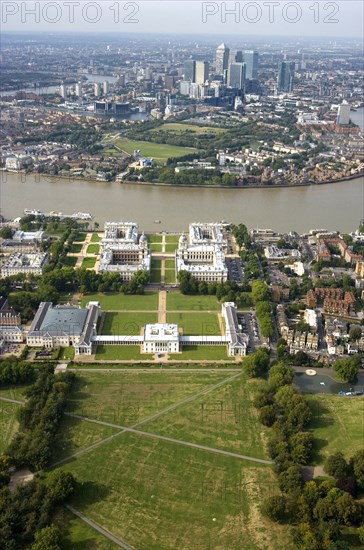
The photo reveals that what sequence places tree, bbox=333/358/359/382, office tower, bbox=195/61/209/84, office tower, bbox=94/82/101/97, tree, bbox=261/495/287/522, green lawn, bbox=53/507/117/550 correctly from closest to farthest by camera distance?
green lawn, bbox=53/507/117/550
tree, bbox=261/495/287/522
tree, bbox=333/358/359/382
office tower, bbox=94/82/101/97
office tower, bbox=195/61/209/84

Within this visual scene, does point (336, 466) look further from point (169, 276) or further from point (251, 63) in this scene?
point (251, 63)

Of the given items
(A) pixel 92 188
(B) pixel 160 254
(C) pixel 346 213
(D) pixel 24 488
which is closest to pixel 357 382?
(D) pixel 24 488

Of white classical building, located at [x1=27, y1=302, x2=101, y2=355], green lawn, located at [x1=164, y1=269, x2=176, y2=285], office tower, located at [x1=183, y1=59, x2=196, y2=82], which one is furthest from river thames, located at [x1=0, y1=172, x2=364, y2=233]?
office tower, located at [x1=183, y1=59, x2=196, y2=82]

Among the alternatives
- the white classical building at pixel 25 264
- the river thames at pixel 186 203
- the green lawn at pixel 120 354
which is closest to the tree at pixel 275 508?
the green lawn at pixel 120 354

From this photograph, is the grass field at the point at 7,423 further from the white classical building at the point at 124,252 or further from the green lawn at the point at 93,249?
the green lawn at the point at 93,249

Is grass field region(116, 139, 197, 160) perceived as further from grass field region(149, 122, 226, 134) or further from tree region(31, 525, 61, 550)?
tree region(31, 525, 61, 550)

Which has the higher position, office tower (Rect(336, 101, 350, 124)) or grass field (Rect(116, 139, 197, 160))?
office tower (Rect(336, 101, 350, 124))
